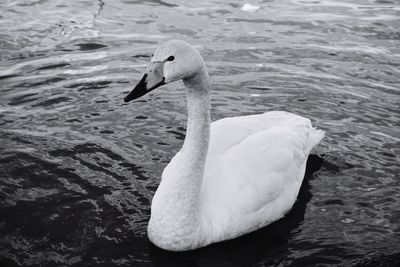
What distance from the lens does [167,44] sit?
19.7 feet

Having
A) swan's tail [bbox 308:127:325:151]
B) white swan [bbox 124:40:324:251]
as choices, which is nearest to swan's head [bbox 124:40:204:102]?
white swan [bbox 124:40:324:251]

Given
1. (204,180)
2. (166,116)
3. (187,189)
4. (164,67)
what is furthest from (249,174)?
(166,116)

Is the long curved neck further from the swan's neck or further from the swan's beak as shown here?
the swan's beak

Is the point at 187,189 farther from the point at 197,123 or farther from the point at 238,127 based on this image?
the point at 238,127

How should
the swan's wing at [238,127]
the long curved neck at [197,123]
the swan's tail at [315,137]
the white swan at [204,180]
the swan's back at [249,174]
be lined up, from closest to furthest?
the white swan at [204,180], the long curved neck at [197,123], the swan's back at [249,174], the swan's wing at [238,127], the swan's tail at [315,137]

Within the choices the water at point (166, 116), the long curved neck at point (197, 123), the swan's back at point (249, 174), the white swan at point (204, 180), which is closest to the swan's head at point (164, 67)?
the white swan at point (204, 180)

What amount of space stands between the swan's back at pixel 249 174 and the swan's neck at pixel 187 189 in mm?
202

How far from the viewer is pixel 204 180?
7012mm

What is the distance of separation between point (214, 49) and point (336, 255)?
6.87m

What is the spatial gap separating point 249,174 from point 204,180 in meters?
0.51

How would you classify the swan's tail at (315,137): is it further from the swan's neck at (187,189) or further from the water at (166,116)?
the swan's neck at (187,189)

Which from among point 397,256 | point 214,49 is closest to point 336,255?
point 397,256

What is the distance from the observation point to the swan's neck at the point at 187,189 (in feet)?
21.6

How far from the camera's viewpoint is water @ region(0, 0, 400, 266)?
6855 mm
